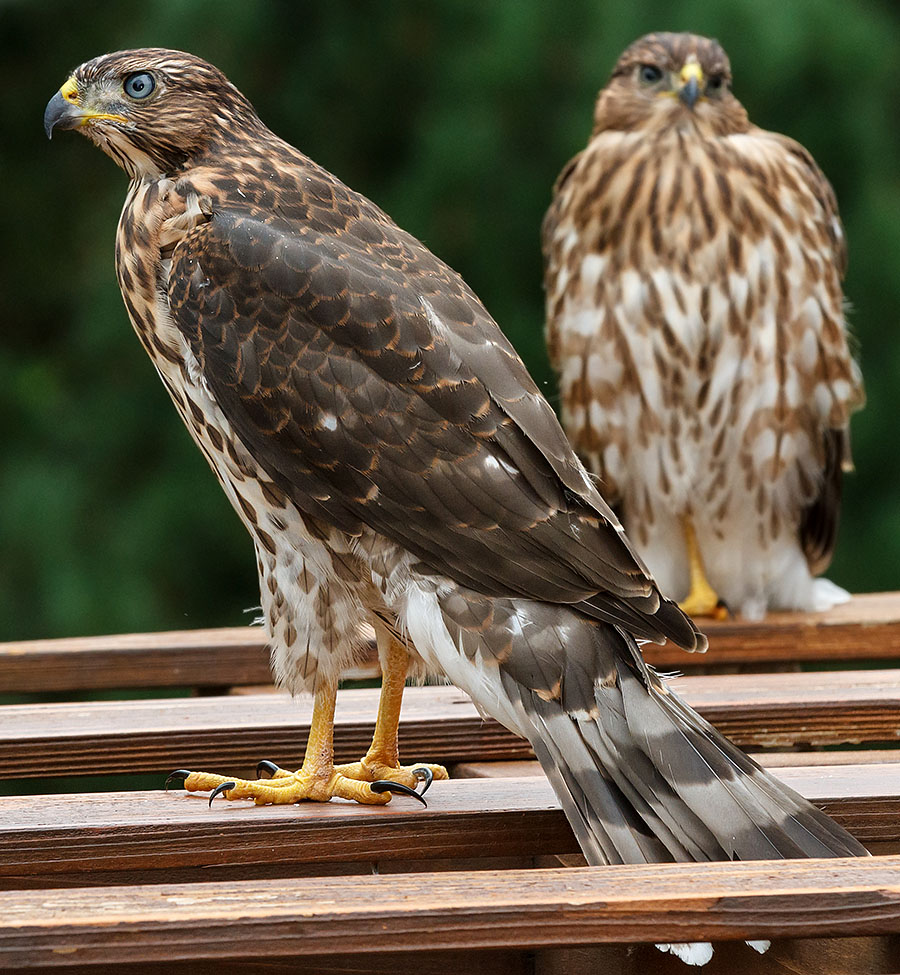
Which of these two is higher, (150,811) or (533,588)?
(533,588)

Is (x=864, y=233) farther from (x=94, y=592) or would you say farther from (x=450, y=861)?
(x=450, y=861)

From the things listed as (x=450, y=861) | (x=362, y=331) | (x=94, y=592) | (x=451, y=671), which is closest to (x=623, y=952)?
(x=450, y=861)

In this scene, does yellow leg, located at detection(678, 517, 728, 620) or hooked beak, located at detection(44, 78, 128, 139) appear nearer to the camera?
hooked beak, located at detection(44, 78, 128, 139)

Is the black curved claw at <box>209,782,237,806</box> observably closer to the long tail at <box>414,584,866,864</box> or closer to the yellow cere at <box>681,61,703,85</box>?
the long tail at <box>414,584,866,864</box>

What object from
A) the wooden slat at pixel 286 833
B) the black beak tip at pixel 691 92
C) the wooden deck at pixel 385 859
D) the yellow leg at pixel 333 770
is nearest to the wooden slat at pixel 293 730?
the wooden deck at pixel 385 859

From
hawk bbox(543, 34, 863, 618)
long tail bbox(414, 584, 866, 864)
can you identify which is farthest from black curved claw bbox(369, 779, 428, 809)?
hawk bbox(543, 34, 863, 618)

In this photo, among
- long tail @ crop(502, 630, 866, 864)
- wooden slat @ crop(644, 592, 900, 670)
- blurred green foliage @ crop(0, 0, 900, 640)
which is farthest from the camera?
blurred green foliage @ crop(0, 0, 900, 640)

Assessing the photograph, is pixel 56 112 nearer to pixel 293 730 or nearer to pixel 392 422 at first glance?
pixel 392 422

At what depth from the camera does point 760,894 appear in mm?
1462

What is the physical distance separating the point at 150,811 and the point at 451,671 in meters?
0.46

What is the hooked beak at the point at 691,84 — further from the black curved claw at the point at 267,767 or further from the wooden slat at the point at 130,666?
the black curved claw at the point at 267,767

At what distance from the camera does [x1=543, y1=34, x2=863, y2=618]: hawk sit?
405cm

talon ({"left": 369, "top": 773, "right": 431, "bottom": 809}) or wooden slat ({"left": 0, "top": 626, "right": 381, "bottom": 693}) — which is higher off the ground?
talon ({"left": 369, "top": 773, "right": 431, "bottom": 809})

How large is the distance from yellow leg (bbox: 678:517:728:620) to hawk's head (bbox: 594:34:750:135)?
1.10 meters
